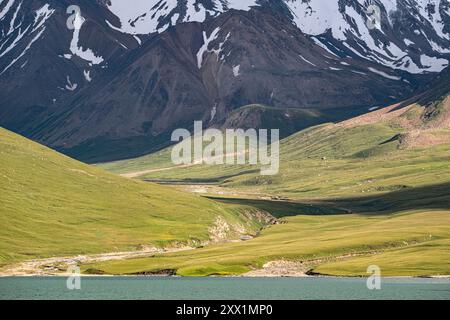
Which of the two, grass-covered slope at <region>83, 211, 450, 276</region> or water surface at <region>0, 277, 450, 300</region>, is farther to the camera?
grass-covered slope at <region>83, 211, 450, 276</region>

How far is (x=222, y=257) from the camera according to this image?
608 ft

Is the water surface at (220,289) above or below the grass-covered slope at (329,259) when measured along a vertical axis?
below

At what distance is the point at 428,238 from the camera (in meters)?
199

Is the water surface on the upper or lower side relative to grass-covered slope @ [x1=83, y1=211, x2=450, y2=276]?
lower

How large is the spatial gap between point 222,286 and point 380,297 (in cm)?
3091

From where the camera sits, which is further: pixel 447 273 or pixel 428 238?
pixel 428 238

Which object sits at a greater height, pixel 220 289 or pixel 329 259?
pixel 329 259

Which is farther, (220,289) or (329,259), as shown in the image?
(329,259)

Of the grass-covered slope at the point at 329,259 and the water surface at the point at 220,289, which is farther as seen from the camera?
the grass-covered slope at the point at 329,259
